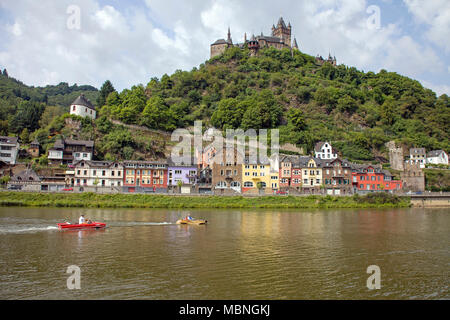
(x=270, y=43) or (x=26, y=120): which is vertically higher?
(x=270, y=43)

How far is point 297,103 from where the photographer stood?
109m

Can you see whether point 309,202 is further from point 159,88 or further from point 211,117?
point 159,88

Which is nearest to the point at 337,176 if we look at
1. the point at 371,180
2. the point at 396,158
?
the point at 371,180

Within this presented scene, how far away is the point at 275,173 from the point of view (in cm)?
6712

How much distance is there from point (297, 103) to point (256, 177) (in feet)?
169

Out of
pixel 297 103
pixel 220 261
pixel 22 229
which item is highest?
pixel 297 103

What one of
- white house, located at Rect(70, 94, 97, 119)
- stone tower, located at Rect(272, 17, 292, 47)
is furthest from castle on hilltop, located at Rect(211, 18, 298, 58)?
white house, located at Rect(70, 94, 97, 119)

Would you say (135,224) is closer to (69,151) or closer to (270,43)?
(69,151)

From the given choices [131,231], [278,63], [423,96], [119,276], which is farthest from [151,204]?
[423,96]

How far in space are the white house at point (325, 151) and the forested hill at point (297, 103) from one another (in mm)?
3105

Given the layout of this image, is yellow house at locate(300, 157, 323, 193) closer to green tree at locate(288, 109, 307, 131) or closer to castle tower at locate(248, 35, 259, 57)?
green tree at locate(288, 109, 307, 131)

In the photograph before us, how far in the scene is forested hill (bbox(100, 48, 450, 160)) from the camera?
8838 centimetres

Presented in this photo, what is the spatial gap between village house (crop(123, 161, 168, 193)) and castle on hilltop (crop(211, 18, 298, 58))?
275 ft

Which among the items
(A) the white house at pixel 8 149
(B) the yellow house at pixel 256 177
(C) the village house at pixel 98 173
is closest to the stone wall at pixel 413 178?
(B) the yellow house at pixel 256 177
